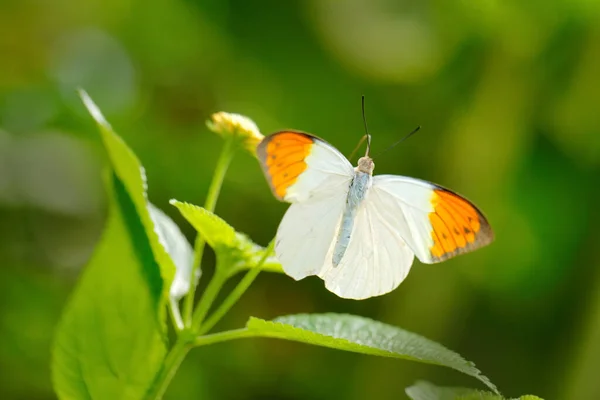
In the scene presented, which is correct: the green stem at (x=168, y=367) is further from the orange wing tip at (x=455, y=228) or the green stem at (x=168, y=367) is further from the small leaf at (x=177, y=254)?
the orange wing tip at (x=455, y=228)

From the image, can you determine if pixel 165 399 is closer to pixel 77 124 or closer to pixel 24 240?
pixel 24 240

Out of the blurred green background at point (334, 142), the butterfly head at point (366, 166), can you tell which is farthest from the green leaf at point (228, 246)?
the blurred green background at point (334, 142)

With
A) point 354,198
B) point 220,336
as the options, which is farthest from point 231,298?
point 354,198

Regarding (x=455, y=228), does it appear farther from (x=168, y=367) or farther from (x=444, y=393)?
(x=168, y=367)

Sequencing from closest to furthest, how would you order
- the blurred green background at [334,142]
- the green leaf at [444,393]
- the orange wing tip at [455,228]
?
the green leaf at [444,393] < the orange wing tip at [455,228] < the blurred green background at [334,142]

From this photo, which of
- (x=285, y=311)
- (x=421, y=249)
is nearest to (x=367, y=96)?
(x=285, y=311)

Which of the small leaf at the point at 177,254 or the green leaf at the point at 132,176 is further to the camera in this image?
the small leaf at the point at 177,254

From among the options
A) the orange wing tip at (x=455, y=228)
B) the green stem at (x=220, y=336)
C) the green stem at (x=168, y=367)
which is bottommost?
the green stem at (x=168, y=367)

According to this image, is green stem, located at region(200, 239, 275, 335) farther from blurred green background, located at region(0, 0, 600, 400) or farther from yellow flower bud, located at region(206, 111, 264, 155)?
blurred green background, located at region(0, 0, 600, 400)
